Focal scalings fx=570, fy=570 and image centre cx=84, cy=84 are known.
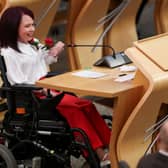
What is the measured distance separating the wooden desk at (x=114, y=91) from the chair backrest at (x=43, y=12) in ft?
4.08

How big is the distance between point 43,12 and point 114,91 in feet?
5.47

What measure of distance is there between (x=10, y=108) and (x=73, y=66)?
4.67 feet

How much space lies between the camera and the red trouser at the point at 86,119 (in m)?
2.98

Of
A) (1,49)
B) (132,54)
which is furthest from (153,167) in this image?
(1,49)

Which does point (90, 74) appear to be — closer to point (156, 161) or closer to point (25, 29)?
point (25, 29)

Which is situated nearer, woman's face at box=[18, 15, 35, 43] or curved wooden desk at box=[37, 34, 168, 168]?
curved wooden desk at box=[37, 34, 168, 168]

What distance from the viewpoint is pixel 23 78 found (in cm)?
311

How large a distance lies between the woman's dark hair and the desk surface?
14.0 inches

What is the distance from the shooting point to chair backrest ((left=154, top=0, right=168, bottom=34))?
4.88 m

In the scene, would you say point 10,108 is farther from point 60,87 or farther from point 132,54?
point 132,54

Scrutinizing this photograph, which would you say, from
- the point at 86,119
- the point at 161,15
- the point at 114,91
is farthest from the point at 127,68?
the point at 161,15

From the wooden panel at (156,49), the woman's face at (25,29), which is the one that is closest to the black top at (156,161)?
the wooden panel at (156,49)

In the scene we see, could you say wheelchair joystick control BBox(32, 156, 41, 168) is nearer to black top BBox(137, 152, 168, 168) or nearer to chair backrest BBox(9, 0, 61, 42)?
black top BBox(137, 152, 168, 168)

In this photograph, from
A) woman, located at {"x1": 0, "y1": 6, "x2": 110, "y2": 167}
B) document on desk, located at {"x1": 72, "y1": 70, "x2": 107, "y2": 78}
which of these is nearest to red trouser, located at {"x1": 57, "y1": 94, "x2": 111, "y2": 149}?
woman, located at {"x1": 0, "y1": 6, "x2": 110, "y2": 167}
